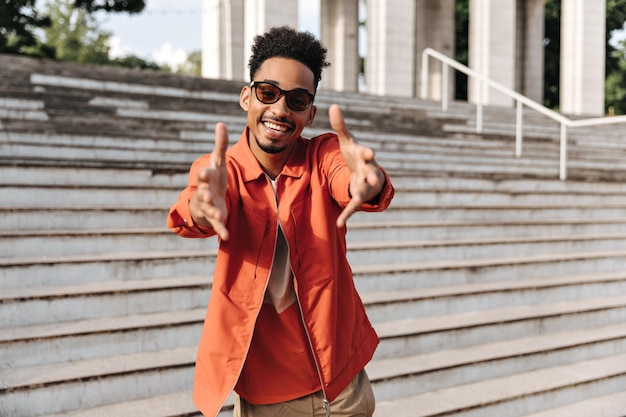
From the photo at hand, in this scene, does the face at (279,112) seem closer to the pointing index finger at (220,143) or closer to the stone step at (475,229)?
the pointing index finger at (220,143)

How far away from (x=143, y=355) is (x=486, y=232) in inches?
128

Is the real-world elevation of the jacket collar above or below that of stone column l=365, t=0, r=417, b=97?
below

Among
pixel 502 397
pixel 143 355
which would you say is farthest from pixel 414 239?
pixel 143 355

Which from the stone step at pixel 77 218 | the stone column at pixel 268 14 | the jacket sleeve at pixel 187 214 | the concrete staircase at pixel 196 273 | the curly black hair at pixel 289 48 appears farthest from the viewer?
the stone column at pixel 268 14

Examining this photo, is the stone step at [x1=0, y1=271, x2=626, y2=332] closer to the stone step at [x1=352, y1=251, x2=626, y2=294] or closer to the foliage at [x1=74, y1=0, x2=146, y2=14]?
the stone step at [x1=352, y1=251, x2=626, y2=294]

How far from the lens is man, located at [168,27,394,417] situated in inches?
61.0

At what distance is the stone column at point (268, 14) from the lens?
1138cm

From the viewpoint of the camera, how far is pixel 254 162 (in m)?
1.59

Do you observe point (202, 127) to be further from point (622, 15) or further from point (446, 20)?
point (622, 15)

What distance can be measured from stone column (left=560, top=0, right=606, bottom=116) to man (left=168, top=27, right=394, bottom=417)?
1499 centimetres

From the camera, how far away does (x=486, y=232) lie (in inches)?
210

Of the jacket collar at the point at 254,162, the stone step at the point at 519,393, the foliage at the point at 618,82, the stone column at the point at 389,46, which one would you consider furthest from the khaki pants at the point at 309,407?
the foliage at the point at 618,82

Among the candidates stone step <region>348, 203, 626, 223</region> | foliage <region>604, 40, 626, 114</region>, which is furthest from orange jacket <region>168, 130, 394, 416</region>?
foliage <region>604, 40, 626, 114</region>

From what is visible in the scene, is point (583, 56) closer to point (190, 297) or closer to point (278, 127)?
point (190, 297)
